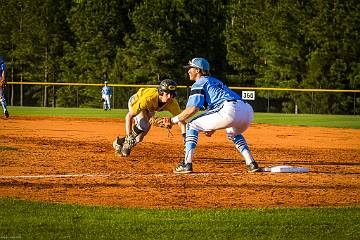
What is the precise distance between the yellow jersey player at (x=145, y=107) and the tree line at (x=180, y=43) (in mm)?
25611

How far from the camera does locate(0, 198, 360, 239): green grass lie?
22.1ft

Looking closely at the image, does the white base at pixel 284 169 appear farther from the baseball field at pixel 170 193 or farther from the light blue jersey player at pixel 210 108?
the light blue jersey player at pixel 210 108

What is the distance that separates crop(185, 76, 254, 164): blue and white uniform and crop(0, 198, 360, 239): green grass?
8.13 feet

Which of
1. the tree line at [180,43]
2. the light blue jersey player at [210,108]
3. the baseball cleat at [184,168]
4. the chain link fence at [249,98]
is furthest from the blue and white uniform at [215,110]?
the tree line at [180,43]

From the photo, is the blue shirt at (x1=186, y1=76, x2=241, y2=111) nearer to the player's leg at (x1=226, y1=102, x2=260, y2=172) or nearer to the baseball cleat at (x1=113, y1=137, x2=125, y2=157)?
the player's leg at (x1=226, y1=102, x2=260, y2=172)

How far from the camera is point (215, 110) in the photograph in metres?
10.5

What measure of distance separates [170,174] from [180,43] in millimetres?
38957

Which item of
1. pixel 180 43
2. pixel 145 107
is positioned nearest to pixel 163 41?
pixel 180 43

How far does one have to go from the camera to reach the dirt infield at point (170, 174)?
29.1 feet

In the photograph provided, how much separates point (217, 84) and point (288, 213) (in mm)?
3021

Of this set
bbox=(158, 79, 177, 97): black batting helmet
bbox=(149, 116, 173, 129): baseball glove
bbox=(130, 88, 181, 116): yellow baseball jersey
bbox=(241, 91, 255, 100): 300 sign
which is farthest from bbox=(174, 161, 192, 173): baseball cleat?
bbox=(241, 91, 255, 100): 300 sign

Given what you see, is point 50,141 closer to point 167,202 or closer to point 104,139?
point 104,139

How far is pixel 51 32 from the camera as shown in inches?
2149

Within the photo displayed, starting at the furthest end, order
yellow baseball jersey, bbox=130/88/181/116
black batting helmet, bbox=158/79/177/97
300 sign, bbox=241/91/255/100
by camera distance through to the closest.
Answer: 300 sign, bbox=241/91/255/100 < yellow baseball jersey, bbox=130/88/181/116 < black batting helmet, bbox=158/79/177/97
